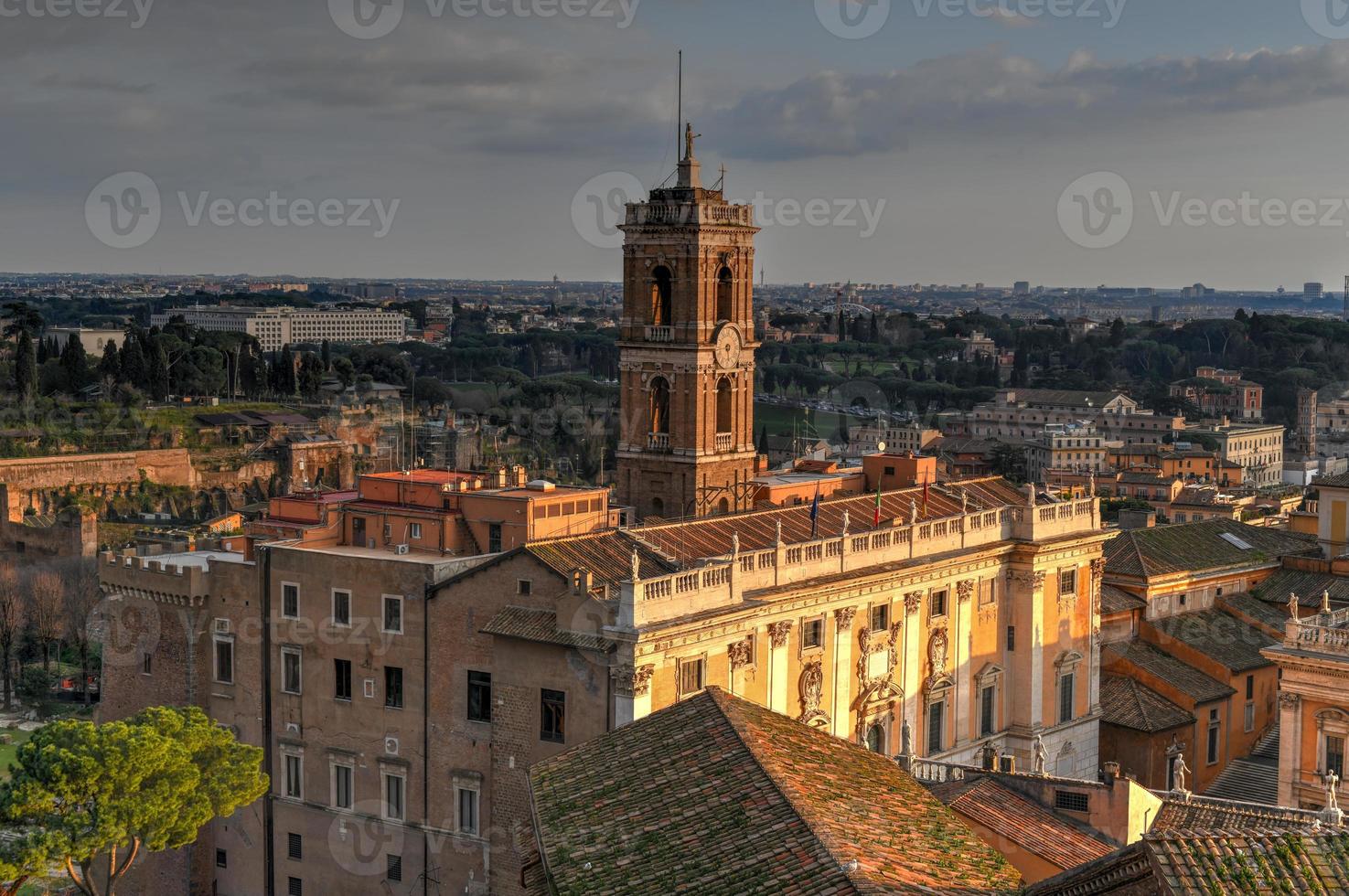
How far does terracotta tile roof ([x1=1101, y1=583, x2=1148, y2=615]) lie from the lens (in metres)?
37.2

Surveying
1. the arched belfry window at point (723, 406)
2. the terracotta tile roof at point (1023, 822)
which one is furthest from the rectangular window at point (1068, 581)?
the terracotta tile roof at point (1023, 822)

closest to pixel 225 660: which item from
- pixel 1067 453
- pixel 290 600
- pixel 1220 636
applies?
pixel 290 600

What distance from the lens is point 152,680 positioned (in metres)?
31.7

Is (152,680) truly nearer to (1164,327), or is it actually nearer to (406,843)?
(406,843)

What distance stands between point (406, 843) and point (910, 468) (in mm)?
13758

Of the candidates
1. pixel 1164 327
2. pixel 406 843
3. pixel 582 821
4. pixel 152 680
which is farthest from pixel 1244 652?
pixel 1164 327

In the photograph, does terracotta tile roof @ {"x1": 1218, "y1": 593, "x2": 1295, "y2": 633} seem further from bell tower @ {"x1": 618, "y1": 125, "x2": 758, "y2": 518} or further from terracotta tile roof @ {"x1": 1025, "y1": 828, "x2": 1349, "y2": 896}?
terracotta tile roof @ {"x1": 1025, "y1": 828, "x2": 1349, "y2": 896}

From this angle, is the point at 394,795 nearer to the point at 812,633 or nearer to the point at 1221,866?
the point at 812,633

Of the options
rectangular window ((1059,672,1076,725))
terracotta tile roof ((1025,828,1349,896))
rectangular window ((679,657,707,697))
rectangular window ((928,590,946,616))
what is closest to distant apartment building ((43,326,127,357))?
rectangular window ((1059,672,1076,725))

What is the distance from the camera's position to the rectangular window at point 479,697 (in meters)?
26.5

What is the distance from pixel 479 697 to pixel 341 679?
317cm

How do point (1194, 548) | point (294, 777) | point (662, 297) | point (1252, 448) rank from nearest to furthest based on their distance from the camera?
point (294, 777), point (662, 297), point (1194, 548), point (1252, 448)

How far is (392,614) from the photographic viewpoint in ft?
91.1

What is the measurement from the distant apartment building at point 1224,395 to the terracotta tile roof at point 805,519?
97646 millimetres
